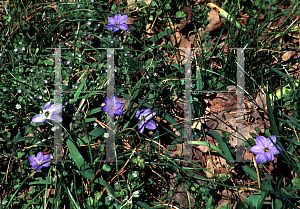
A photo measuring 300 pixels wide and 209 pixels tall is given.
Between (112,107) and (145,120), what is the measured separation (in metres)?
0.30

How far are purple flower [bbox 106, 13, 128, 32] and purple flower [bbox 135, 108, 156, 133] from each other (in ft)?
2.87

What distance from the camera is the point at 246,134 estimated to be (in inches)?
88.1

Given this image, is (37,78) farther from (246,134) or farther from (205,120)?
(246,134)

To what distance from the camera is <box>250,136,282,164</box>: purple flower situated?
6.41ft

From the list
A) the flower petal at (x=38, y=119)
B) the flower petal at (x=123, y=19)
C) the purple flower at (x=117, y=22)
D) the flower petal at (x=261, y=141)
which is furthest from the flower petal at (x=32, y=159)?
the flower petal at (x=261, y=141)

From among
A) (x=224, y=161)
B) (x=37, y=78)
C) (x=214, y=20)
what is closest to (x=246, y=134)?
(x=224, y=161)

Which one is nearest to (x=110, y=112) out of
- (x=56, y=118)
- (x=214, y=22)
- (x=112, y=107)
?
(x=112, y=107)

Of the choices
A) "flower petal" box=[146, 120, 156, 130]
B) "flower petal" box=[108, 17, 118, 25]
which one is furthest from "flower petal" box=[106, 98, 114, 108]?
"flower petal" box=[108, 17, 118, 25]

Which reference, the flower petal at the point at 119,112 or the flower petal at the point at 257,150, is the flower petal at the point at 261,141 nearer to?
the flower petal at the point at 257,150

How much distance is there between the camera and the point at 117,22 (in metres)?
2.49

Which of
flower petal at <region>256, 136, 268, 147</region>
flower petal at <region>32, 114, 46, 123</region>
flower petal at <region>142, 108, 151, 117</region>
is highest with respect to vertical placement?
flower petal at <region>142, 108, 151, 117</region>

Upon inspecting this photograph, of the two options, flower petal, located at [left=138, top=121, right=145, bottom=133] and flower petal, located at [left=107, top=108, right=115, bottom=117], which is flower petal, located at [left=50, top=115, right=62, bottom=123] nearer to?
flower petal, located at [left=107, top=108, right=115, bottom=117]

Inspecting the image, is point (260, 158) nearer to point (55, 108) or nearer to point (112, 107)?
point (112, 107)

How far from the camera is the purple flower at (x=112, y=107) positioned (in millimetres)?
2064
